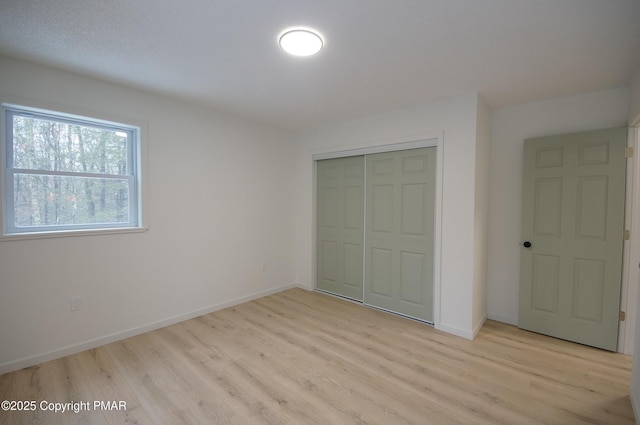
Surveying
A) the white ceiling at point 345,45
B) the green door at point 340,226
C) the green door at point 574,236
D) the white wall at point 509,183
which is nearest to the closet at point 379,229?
the green door at point 340,226

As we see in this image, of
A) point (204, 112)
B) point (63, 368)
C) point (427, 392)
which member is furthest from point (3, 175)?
point (427, 392)

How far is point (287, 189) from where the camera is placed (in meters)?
4.48

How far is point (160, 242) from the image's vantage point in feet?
10.2

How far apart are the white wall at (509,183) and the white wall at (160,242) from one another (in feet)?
9.16

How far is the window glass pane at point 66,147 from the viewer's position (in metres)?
2.39

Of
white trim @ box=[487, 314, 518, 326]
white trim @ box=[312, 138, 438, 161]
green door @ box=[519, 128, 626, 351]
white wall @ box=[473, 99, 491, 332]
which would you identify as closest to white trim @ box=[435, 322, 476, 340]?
white wall @ box=[473, 99, 491, 332]

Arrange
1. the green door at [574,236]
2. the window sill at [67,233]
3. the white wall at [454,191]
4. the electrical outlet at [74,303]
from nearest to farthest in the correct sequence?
1. the window sill at [67,233]
2. the electrical outlet at [74,303]
3. the green door at [574,236]
4. the white wall at [454,191]

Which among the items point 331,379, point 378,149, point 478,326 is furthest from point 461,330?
point 378,149

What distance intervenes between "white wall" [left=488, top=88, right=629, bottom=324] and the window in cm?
398

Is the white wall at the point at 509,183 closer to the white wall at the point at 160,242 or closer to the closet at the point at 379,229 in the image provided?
the closet at the point at 379,229

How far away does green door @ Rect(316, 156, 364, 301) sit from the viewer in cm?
393

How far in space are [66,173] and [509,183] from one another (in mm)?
4499

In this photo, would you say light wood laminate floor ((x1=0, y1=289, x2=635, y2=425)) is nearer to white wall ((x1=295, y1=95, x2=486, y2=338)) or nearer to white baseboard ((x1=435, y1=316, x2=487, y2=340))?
white baseboard ((x1=435, y1=316, x2=487, y2=340))

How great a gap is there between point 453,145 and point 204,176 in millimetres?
2850
